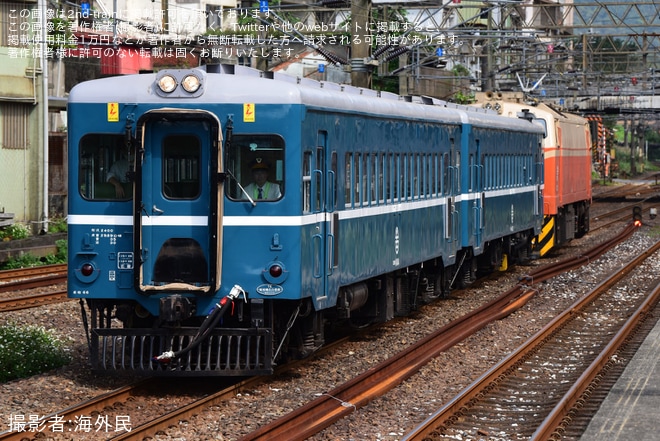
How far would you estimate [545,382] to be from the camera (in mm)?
12211

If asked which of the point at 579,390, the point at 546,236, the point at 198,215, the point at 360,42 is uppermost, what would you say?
the point at 360,42

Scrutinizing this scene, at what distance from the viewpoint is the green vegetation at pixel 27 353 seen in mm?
11656

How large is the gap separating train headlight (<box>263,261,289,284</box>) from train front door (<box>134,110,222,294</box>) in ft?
1.61

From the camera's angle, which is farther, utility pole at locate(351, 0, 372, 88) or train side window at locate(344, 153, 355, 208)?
utility pole at locate(351, 0, 372, 88)

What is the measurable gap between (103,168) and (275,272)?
183 centimetres

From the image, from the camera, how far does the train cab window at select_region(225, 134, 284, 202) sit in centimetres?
1074

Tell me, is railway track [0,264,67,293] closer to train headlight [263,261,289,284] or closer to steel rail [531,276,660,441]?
train headlight [263,261,289,284]

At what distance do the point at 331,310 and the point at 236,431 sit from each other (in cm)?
360

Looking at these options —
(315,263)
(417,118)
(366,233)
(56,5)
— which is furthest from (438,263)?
(56,5)

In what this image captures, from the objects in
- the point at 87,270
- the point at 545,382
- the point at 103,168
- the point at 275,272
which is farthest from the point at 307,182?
the point at 545,382

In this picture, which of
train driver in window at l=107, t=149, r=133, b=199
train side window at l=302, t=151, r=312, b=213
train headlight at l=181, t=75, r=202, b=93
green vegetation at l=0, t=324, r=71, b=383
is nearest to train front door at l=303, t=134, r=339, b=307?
train side window at l=302, t=151, r=312, b=213

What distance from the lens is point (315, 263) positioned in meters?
11.4

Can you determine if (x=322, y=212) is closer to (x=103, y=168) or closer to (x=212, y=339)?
(x=212, y=339)

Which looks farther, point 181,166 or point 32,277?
point 32,277
